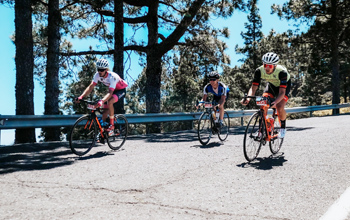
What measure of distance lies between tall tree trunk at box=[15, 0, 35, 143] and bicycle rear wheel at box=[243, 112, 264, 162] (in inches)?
304

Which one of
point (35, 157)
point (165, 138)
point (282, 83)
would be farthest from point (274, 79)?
point (35, 157)

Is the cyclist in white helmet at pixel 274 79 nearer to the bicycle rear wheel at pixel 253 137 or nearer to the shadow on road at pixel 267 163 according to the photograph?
the bicycle rear wheel at pixel 253 137

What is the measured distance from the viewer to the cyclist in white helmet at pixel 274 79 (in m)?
6.55

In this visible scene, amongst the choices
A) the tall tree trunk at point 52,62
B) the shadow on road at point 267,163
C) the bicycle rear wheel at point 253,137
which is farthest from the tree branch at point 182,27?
the shadow on road at point 267,163

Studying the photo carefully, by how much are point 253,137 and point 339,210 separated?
9.51 ft

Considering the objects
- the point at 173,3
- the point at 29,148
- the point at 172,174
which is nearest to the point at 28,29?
the point at 29,148

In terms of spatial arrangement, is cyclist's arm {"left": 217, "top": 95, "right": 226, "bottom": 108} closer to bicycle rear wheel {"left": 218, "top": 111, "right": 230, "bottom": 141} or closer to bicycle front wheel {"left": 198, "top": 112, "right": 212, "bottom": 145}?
bicycle front wheel {"left": 198, "top": 112, "right": 212, "bottom": 145}

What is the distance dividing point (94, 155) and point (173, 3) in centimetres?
1453

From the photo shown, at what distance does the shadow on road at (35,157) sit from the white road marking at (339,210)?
443 centimetres

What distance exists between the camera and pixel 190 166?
5766 mm

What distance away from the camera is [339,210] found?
139 inches

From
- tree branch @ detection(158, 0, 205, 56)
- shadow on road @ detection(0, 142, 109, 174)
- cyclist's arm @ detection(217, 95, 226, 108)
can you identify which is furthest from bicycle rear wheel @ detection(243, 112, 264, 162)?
tree branch @ detection(158, 0, 205, 56)

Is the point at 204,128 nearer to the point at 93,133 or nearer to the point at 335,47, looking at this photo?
the point at 93,133

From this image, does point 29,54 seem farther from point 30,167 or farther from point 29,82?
point 30,167
